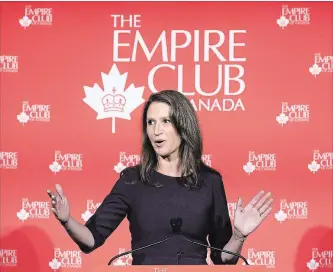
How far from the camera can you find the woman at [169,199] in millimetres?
2227

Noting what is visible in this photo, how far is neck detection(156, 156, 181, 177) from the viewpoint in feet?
7.91

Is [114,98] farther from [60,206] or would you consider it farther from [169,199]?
[60,206]

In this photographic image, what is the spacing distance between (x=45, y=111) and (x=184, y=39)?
3.14ft

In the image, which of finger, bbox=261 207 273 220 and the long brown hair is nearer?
finger, bbox=261 207 273 220

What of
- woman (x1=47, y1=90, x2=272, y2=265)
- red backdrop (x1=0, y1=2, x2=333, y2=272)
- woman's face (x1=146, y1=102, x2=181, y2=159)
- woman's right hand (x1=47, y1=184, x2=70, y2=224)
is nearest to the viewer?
Answer: woman's right hand (x1=47, y1=184, x2=70, y2=224)

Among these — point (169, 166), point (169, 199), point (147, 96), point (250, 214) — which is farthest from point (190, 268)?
point (147, 96)

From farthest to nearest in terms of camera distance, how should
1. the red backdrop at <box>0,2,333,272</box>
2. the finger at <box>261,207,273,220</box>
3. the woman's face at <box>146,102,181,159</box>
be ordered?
the red backdrop at <box>0,2,333,272</box> → the woman's face at <box>146,102,181,159</box> → the finger at <box>261,207,273,220</box>

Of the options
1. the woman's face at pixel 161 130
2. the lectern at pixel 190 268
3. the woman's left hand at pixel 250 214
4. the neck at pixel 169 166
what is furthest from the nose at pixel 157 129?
the lectern at pixel 190 268

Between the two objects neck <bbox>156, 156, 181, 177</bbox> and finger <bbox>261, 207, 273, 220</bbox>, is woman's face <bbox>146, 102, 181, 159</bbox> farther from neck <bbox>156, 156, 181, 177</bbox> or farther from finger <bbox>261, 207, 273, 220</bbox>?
finger <bbox>261, 207, 273, 220</bbox>

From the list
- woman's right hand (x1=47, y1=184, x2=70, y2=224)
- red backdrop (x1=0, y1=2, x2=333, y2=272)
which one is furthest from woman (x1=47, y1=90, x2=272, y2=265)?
red backdrop (x1=0, y1=2, x2=333, y2=272)

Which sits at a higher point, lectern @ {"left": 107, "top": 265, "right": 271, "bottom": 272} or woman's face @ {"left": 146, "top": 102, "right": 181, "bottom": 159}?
woman's face @ {"left": 146, "top": 102, "right": 181, "bottom": 159}

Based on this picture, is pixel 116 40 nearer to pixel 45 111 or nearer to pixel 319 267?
pixel 45 111

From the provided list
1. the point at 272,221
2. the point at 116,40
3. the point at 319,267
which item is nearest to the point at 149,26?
the point at 116,40

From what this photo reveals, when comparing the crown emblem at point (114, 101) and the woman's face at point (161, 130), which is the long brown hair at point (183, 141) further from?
the crown emblem at point (114, 101)
